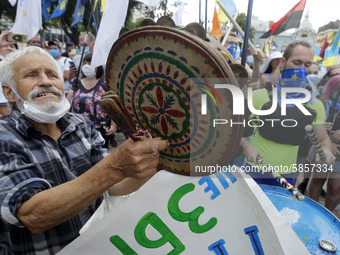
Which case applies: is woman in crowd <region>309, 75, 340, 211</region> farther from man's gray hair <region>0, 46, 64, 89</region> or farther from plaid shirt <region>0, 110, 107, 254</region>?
man's gray hair <region>0, 46, 64, 89</region>

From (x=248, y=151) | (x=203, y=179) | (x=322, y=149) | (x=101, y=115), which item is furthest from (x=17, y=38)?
(x=322, y=149)

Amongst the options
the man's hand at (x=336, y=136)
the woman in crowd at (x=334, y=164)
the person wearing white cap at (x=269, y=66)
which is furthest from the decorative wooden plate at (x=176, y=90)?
the man's hand at (x=336, y=136)

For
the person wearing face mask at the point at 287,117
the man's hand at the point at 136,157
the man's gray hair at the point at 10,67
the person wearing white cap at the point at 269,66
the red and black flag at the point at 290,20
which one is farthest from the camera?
the red and black flag at the point at 290,20

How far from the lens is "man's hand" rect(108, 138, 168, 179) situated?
31.9 inches

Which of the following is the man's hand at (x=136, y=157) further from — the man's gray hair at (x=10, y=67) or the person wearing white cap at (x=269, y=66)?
the person wearing white cap at (x=269, y=66)

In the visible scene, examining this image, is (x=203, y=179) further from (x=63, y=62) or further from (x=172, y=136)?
(x=63, y=62)

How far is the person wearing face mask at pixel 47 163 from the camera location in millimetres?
873

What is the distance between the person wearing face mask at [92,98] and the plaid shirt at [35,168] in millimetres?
2142

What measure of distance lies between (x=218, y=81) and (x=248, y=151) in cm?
149

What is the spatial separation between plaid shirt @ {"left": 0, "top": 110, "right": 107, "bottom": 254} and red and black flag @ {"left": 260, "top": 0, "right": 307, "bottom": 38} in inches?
138

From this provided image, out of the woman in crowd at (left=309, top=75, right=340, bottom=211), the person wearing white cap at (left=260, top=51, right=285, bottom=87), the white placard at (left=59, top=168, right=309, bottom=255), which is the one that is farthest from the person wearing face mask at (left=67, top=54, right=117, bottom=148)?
the woman in crowd at (left=309, top=75, right=340, bottom=211)

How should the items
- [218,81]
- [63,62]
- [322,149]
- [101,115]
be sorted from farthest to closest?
[63,62] → [101,115] → [322,149] → [218,81]

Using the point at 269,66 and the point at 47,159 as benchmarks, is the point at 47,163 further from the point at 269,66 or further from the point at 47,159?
the point at 269,66

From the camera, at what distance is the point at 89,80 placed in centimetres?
366
